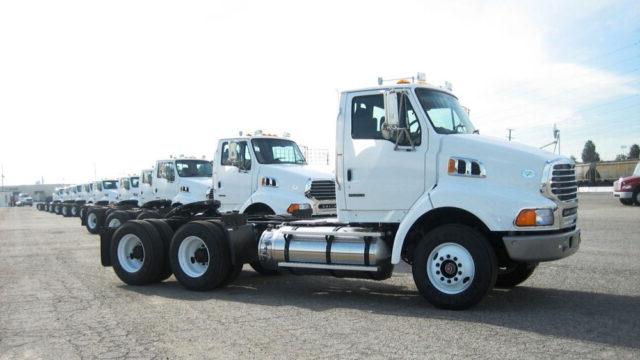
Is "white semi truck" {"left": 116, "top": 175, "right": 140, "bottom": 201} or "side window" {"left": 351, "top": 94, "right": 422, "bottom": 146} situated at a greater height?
"side window" {"left": 351, "top": 94, "right": 422, "bottom": 146}

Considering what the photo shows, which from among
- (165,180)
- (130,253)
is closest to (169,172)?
(165,180)

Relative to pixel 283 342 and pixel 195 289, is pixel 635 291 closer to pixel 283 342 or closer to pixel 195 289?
pixel 283 342

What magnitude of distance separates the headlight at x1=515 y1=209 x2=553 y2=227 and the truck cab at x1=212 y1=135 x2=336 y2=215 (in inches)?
221

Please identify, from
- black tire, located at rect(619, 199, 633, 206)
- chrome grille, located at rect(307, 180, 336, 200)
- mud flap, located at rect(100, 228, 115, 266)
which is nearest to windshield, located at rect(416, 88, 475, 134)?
chrome grille, located at rect(307, 180, 336, 200)

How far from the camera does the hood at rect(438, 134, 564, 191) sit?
6918mm

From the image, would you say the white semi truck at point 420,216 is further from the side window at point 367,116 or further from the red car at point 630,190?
the red car at point 630,190

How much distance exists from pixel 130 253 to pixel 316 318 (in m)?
4.53

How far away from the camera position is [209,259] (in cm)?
896

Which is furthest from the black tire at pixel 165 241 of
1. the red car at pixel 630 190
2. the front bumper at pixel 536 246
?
the red car at pixel 630 190

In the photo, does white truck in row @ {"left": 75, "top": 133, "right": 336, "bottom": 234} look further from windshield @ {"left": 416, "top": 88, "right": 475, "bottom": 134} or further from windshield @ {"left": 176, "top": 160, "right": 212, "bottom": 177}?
windshield @ {"left": 416, "top": 88, "right": 475, "bottom": 134}

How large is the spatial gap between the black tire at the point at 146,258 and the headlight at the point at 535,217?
19.2 feet

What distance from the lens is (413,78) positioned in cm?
808

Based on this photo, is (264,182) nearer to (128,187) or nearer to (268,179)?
(268,179)

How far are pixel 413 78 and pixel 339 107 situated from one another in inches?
44.3
